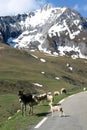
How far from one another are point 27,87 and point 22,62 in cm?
6575

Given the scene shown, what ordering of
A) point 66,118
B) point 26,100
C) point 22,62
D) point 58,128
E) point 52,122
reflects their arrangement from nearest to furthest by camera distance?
point 58,128 < point 52,122 < point 66,118 < point 26,100 < point 22,62

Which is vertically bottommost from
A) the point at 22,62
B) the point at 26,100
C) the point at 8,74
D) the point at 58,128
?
the point at 58,128

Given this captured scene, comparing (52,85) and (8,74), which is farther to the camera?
Answer: (8,74)

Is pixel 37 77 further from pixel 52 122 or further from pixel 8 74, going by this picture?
pixel 52 122

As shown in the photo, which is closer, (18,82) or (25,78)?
(18,82)

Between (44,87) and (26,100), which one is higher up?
(44,87)

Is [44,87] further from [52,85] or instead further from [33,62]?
[33,62]

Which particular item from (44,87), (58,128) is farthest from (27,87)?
(58,128)

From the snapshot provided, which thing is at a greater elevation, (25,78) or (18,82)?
(25,78)

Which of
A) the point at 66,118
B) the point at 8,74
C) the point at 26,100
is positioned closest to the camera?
the point at 66,118

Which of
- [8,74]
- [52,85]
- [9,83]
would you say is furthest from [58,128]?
[8,74]

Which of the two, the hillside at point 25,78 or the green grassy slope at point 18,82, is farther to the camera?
the hillside at point 25,78

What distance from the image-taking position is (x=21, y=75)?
147125mm

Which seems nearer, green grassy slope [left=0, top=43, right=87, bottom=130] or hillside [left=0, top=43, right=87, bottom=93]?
green grassy slope [left=0, top=43, right=87, bottom=130]
